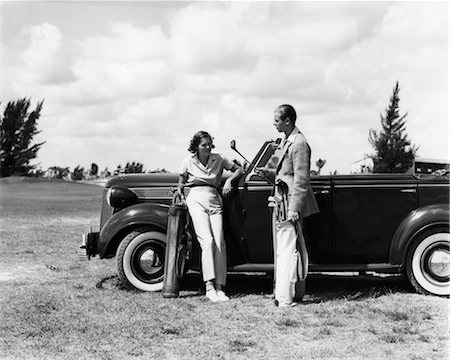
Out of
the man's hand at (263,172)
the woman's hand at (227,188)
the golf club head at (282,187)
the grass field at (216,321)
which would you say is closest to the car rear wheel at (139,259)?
the grass field at (216,321)

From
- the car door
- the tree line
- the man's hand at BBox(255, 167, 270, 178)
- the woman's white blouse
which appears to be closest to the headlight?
the woman's white blouse

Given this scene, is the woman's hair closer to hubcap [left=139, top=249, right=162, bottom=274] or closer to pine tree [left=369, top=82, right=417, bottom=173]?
hubcap [left=139, top=249, right=162, bottom=274]

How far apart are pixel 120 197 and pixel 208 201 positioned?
3.58 ft

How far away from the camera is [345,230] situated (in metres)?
5.98

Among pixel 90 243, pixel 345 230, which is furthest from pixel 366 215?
pixel 90 243

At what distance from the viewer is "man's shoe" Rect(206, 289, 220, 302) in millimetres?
5766

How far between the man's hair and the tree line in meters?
39.6

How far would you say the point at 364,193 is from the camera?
6008 mm

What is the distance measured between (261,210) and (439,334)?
2.10 metres

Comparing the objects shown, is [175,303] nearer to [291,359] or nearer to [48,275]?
[291,359]

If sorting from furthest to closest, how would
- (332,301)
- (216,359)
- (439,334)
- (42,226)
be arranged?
(42,226), (332,301), (439,334), (216,359)

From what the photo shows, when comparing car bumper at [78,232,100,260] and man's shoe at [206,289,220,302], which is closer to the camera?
man's shoe at [206,289,220,302]

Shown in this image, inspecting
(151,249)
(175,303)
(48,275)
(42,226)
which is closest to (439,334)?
(175,303)

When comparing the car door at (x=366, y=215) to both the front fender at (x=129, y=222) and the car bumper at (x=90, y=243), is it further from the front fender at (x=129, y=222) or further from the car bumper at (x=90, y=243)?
the car bumper at (x=90, y=243)
